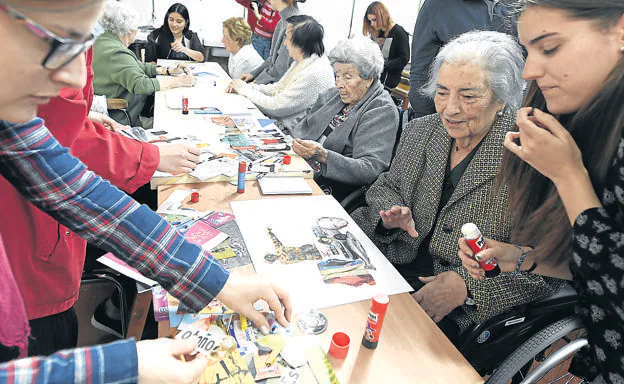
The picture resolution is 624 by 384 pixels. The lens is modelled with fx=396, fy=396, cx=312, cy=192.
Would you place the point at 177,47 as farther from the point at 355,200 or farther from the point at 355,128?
the point at 355,200

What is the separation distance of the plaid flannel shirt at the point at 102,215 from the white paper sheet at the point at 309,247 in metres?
0.28

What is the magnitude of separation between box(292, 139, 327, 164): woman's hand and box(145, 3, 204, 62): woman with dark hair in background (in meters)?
3.49

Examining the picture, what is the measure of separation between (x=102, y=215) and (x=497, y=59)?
1505 mm

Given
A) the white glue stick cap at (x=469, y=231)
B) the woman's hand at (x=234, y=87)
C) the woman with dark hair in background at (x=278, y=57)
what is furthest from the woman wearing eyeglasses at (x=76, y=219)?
the woman with dark hair in background at (x=278, y=57)

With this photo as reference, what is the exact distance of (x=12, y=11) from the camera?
47cm

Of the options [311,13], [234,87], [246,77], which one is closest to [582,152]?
[234,87]

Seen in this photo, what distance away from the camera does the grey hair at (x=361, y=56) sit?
2.42 m

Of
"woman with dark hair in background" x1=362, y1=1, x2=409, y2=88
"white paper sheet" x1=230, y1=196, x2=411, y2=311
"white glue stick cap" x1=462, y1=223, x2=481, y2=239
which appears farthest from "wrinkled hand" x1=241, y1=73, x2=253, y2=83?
"white glue stick cap" x1=462, y1=223, x2=481, y2=239

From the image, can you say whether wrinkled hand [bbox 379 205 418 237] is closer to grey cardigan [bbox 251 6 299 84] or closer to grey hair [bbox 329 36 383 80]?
grey hair [bbox 329 36 383 80]

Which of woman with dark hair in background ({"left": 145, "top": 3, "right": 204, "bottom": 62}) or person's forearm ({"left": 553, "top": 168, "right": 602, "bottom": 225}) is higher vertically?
person's forearm ({"left": 553, "top": 168, "right": 602, "bottom": 225})

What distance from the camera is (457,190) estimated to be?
62.7 inches

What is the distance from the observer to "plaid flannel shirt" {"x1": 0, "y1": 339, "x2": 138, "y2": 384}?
0.51 meters

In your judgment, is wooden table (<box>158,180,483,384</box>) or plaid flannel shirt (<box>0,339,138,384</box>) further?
wooden table (<box>158,180,483,384</box>)

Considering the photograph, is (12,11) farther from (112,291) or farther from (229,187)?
(112,291)
